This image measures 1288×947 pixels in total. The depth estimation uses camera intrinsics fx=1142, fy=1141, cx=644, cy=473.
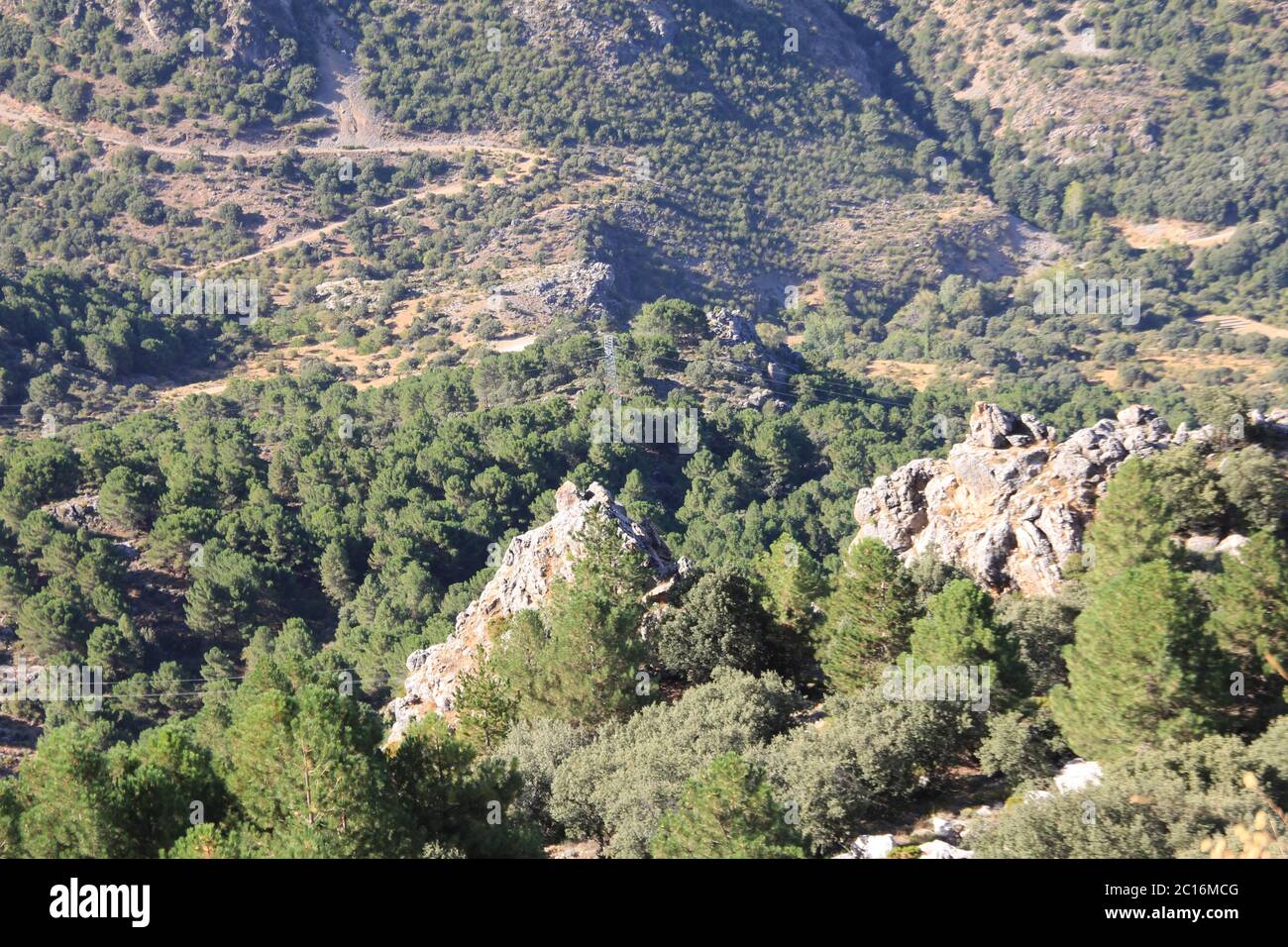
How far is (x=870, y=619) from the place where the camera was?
3425 centimetres

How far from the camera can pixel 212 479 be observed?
78875 millimetres

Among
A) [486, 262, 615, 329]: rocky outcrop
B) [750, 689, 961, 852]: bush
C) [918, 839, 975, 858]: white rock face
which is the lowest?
[486, 262, 615, 329]: rocky outcrop

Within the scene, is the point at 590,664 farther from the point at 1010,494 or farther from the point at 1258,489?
the point at 1258,489

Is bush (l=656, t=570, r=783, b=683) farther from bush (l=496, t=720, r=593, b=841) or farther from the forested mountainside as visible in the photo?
bush (l=496, t=720, r=593, b=841)

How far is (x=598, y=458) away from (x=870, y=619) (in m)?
51.4

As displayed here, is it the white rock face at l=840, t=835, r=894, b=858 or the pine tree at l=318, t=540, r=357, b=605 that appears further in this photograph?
the pine tree at l=318, t=540, r=357, b=605

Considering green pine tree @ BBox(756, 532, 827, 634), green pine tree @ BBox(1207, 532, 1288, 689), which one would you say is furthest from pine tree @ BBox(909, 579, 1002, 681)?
green pine tree @ BBox(756, 532, 827, 634)

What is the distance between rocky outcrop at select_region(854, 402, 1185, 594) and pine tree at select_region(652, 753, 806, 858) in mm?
21964

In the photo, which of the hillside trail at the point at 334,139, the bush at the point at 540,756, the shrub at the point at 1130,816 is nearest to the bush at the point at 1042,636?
the shrub at the point at 1130,816

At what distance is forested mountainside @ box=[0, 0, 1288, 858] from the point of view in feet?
82.3

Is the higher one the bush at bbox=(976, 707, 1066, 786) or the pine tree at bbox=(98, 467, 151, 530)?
the bush at bbox=(976, 707, 1066, 786)

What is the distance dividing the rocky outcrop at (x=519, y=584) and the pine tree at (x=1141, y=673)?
19031mm

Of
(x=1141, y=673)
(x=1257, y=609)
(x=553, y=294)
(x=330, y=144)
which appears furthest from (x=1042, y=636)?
(x=330, y=144)
